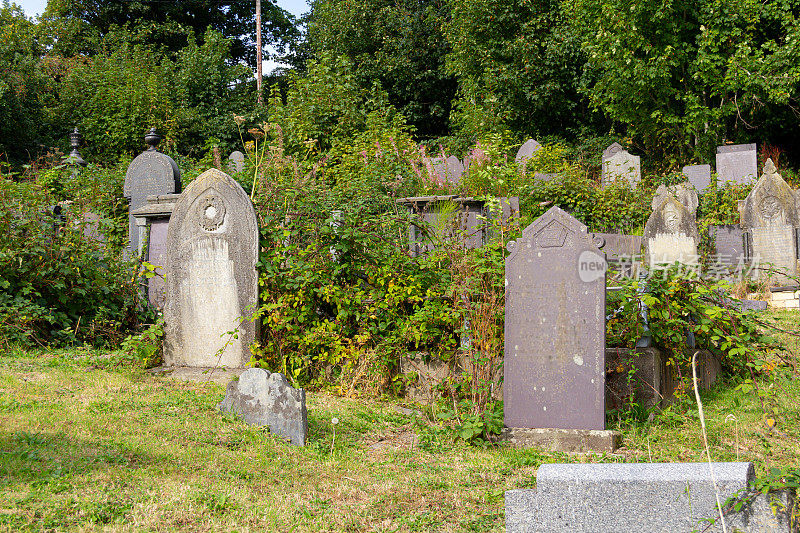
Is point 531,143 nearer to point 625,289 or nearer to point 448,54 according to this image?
point 448,54

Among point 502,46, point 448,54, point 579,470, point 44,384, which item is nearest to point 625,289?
point 579,470

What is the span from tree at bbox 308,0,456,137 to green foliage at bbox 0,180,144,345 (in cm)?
1750

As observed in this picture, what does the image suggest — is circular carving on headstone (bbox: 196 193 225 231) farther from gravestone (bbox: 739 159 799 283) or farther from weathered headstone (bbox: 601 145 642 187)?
weathered headstone (bbox: 601 145 642 187)

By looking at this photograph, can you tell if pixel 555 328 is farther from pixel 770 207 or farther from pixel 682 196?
pixel 682 196

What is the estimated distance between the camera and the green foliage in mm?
6977

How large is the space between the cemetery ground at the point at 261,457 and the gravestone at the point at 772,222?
7.62 meters

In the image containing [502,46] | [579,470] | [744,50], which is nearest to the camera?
[579,470]

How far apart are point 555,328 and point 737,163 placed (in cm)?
1340

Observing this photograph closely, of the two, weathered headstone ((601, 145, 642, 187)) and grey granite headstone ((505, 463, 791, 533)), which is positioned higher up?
weathered headstone ((601, 145, 642, 187))

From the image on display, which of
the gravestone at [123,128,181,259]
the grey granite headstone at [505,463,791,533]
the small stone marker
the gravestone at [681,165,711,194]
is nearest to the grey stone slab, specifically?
the gravestone at [123,128,181,259]

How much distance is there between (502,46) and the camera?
21.2m

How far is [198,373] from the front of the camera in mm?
6211

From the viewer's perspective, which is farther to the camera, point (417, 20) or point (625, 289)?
point (417, 20)

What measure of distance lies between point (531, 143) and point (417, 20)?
9.57 metres
